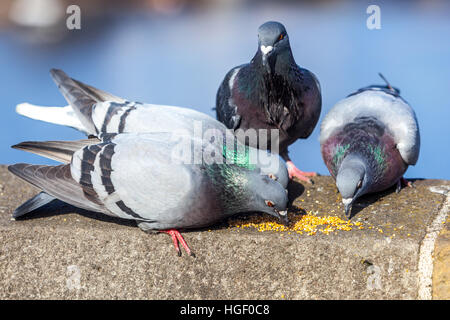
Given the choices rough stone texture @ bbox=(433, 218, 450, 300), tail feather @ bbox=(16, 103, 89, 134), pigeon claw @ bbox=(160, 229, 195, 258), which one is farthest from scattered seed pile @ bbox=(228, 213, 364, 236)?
tail feather @ bbox=(16, 103, 89, 134)

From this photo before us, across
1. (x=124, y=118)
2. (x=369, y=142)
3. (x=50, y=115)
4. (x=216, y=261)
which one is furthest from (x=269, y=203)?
(x=50, y=115)

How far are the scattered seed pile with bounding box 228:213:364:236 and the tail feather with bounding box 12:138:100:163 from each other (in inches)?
48.6

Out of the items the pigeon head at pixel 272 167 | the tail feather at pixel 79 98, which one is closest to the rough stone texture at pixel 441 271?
the pigeon head at pixel 272 167

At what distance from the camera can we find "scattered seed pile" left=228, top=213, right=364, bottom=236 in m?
3.61

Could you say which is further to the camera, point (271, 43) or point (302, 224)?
point (271, 43)

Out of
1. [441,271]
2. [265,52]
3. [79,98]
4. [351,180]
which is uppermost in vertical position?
[265,52]

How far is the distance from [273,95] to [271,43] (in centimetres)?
42

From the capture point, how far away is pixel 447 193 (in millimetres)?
4117

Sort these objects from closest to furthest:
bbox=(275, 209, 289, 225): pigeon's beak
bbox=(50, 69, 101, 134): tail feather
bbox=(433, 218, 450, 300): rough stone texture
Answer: bbox=(433, 218, 450, 300): rough stone texture → bbox=(275, 209, 289, 225): pigeon's beak → bbox=(50, 69, 101, 134): tail feather

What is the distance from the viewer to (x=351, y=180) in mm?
3645

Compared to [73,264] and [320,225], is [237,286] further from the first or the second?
[73,264]

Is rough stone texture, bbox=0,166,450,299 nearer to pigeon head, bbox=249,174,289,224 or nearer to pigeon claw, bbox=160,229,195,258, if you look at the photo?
pigeon claw, bbox=160,229,195,258

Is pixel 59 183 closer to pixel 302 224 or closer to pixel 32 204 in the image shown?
pixel 32 204
